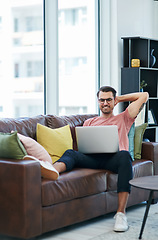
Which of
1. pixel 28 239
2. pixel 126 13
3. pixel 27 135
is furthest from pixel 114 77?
pixel 28 239

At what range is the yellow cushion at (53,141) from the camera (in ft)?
11.9

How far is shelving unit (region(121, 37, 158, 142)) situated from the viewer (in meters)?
5.56

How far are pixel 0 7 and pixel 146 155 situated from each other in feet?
6.86

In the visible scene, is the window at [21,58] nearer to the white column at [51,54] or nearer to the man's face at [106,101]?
the white column at [51,54]

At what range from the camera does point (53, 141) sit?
12.1ft

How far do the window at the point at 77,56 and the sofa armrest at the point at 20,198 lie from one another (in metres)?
2.28

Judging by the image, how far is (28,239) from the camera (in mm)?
3000

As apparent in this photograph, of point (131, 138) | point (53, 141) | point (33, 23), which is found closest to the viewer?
point (53, 141)

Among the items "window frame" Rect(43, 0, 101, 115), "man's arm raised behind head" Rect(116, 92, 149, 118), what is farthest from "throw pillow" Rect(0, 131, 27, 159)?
"window frame" Rect(43, 0, 101, 115)

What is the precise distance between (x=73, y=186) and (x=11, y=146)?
564mm

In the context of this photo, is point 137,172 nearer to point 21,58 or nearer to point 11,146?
point 11,146

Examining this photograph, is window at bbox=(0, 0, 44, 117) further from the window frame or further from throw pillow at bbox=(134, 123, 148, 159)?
throw pillow at bbox=(134, 123, 148, 159)

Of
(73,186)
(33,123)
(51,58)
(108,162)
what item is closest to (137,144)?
(108,162)

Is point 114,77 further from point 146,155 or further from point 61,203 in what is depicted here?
point 61,203
